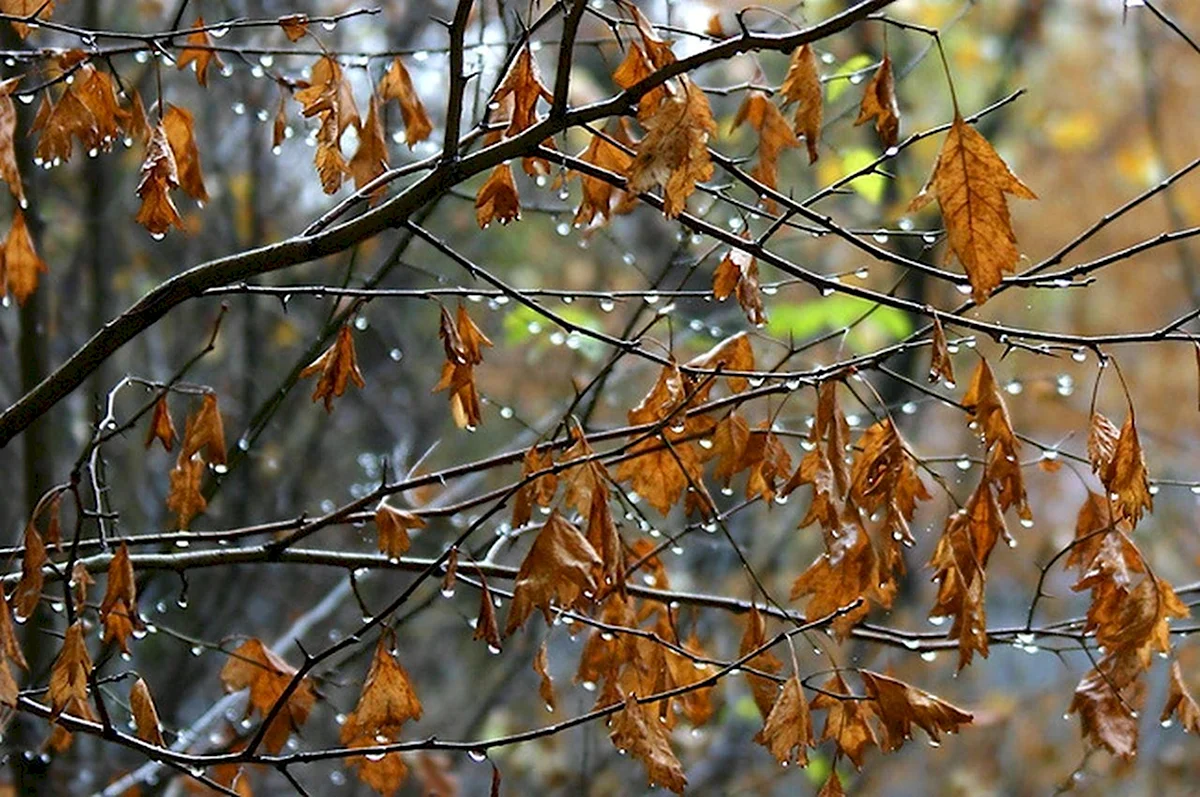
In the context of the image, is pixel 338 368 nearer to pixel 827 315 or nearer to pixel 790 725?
pixel 790 725

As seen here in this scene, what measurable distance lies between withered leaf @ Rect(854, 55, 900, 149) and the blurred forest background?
0.17m

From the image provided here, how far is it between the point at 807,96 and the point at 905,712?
2.91 feet

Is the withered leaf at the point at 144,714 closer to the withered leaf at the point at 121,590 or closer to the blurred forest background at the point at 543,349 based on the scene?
the withered leaf at the point at 121,590

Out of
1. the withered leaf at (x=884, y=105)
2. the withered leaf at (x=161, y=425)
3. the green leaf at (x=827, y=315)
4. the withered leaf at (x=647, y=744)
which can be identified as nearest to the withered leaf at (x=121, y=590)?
the withered leaf at (x=161, y=425)

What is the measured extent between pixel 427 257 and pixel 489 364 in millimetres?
1262

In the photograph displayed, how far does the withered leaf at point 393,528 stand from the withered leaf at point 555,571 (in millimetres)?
A: 335

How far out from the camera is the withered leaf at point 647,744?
1832 millimetres

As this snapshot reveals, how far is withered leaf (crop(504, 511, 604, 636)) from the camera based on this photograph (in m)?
1.78

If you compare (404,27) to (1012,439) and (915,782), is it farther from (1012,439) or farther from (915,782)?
(915,782)

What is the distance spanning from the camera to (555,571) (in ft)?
5.86

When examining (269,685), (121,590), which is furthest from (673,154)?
(269,685)

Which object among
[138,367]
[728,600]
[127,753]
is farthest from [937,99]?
[728,600]

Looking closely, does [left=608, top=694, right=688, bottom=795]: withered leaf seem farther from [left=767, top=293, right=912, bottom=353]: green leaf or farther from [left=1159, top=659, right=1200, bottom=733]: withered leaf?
[left=767, top=293, right=912, bottom=353]: green leaf

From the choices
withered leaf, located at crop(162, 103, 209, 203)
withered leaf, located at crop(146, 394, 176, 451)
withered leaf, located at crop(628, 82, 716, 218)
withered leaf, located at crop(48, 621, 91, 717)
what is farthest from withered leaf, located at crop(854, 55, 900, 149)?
withered leaf, located at crop(48, 621, 91, 717)
